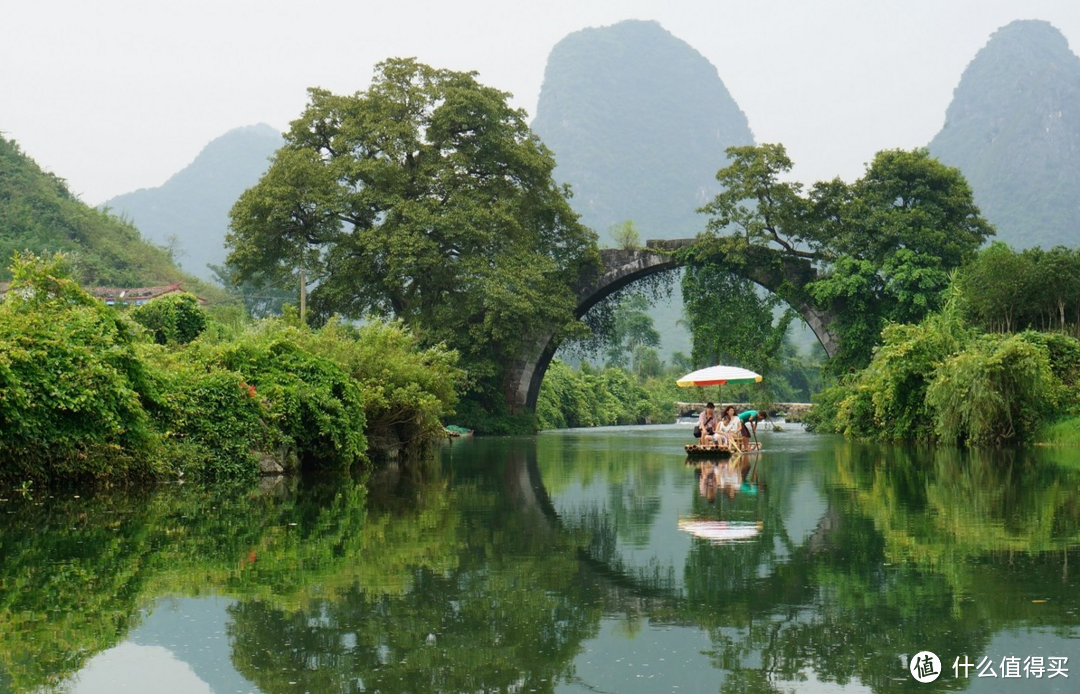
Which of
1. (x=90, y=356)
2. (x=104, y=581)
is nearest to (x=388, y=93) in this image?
(x=90, y=356)

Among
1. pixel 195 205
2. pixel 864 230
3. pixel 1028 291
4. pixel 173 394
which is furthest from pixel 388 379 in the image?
pixel 195 205

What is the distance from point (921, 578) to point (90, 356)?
8.35 metres

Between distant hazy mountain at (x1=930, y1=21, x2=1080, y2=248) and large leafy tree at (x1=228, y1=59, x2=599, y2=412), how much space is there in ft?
246

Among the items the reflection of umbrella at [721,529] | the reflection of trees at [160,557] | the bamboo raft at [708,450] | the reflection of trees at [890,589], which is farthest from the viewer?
the bamboo raft at [708,450]

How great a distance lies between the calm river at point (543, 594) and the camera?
14.1ft

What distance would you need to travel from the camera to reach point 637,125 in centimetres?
17125

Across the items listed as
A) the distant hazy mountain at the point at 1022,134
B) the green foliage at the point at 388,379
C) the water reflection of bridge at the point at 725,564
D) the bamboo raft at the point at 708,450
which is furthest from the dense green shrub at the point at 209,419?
the distant hazy mountain at the point at 1022,134

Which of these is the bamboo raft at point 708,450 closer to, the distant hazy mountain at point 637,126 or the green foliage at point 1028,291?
the green foliage at point 1028,291

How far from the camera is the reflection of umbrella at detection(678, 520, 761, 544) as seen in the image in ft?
26.6

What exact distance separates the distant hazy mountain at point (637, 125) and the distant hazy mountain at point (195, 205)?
154ft

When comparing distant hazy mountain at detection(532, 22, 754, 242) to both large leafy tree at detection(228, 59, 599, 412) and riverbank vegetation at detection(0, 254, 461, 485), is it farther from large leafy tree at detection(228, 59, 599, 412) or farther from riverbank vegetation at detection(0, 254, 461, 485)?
riverbank vegetation at detection(0, 254, 461, 485)

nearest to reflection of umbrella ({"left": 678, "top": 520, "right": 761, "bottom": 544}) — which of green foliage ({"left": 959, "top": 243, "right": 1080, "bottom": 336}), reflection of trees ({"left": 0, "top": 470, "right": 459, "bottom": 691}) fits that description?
reflection of trees ({"left": 0, "top": 470, "right": 459, "bottom": 691})

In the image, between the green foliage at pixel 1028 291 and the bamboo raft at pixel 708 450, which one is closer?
the bamboo raft at pixel 708 450

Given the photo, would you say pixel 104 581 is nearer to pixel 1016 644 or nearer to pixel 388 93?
pixel 1016 644
